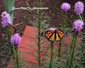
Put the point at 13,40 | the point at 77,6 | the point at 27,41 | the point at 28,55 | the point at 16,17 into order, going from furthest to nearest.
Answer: the point at 16,17
the point at 27,41
the point at 28,55
the point at 77,6
the point at 13,40

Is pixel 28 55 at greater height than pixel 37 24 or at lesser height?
lesser

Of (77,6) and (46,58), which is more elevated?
(77,6)

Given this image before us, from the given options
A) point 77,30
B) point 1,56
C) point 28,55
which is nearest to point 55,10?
point 1,56

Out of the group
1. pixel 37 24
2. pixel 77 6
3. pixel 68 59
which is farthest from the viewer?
pixel 37 24

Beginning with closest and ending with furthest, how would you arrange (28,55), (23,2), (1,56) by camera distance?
(28,55) → (1,56) → (23,2)

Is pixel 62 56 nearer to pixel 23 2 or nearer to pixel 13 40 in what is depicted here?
pixel 13 40

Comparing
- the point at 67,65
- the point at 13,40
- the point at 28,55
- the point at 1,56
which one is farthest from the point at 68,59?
the point at 1,56

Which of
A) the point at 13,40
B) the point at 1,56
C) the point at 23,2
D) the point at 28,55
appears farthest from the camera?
the point at 23,2

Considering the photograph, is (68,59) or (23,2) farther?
(23,2)

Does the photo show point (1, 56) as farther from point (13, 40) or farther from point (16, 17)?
point (13, 40)
